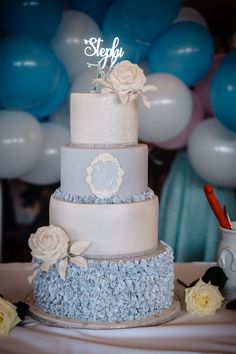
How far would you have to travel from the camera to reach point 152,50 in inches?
116

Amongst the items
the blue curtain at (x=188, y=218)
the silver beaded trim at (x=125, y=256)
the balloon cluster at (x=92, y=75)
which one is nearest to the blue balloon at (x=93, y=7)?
the balloon cluster at (x=92, y=75)

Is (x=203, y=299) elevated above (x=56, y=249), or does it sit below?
below

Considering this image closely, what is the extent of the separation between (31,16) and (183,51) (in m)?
0.69

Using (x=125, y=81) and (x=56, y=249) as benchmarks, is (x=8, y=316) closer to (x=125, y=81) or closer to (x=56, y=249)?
(x=56, y=249)

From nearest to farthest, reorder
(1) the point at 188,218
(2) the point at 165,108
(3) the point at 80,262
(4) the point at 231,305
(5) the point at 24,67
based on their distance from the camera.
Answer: (3) the point at 80,262, (4) the point at 231,305, (5) the point at 24,67, (2) the point at 165,108, (1) the point at 188,218

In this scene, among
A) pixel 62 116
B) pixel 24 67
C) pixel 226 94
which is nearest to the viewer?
pixel 24 67

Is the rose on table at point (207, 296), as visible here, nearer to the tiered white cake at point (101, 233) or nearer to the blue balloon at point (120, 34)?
the tiered white cake at point (101, 233)

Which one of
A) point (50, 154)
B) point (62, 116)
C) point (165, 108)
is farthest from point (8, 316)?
point (62, 116)

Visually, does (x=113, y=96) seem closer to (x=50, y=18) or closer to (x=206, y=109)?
(x=50, y=18)

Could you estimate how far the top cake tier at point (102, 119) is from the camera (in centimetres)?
180

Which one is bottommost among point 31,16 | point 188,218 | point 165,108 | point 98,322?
point 188,218

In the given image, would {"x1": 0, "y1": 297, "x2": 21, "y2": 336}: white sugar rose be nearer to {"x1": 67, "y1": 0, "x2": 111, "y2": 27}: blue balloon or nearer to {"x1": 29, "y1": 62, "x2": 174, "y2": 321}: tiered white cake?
{"x1": 29, "y1": 62, "x2": 174, "y2": 321}: tiered white cake

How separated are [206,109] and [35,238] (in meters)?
1.69

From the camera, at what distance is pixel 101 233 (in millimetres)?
1781
